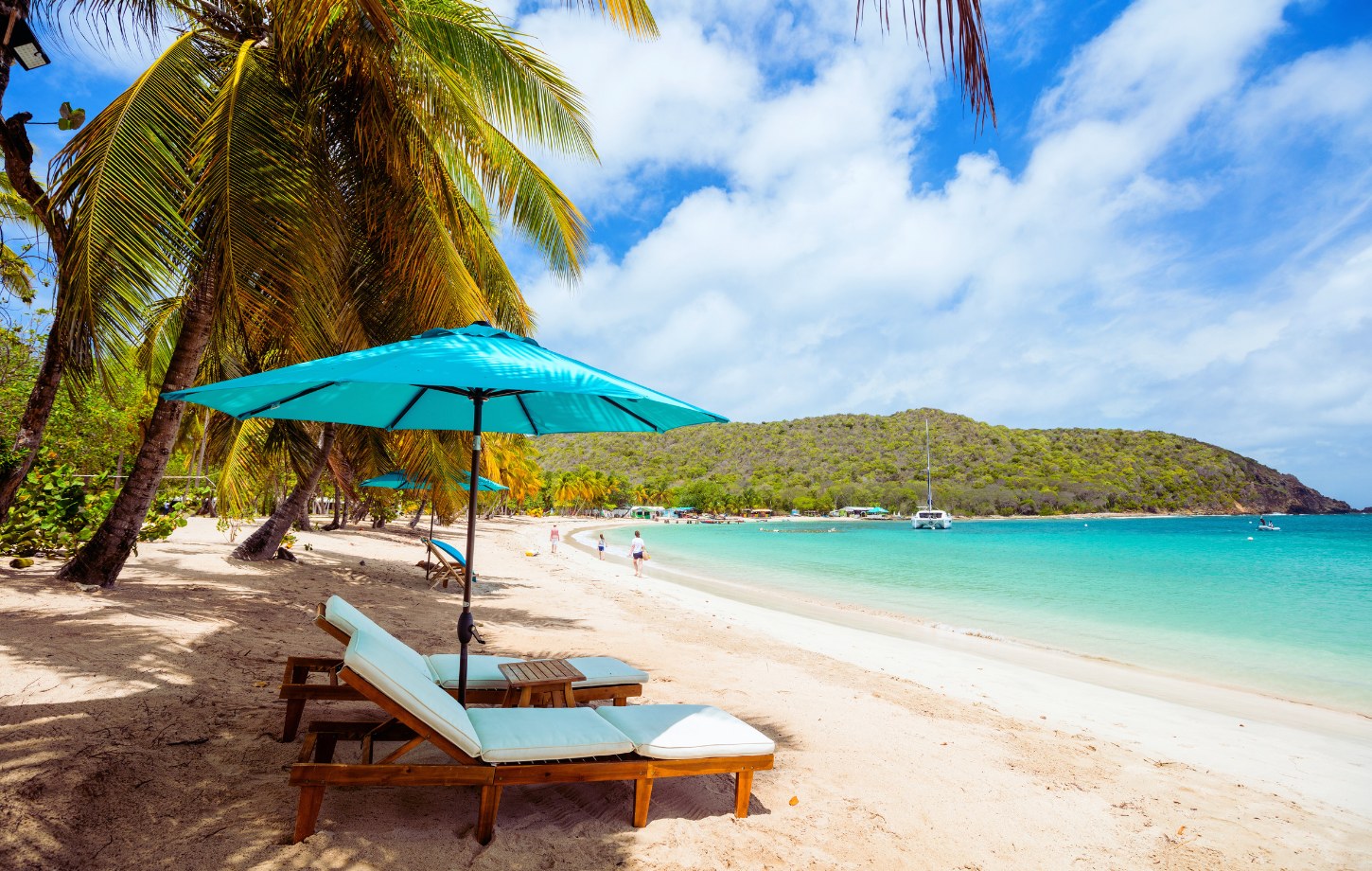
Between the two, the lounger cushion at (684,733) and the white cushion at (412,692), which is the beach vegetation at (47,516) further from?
the lounger cushion at (684,733)

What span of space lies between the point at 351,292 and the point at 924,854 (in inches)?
306

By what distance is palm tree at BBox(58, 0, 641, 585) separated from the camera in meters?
4.72

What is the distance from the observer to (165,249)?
4754 millimetres

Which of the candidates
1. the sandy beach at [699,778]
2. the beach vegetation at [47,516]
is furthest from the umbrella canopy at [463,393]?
the beach vegetation at [47,516]

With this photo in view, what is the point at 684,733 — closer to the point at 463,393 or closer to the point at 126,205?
the point at 463,393

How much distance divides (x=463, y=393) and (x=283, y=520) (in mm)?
8710

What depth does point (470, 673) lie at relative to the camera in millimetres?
3674

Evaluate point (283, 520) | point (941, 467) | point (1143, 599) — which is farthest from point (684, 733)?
point (941, 467)

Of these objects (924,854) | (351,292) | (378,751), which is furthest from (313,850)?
(351,292)

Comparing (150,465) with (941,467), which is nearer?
(150,465)

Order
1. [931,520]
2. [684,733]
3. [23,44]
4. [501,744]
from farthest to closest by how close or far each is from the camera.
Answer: [931,520]
[23,44]
[684,733]
[501,744]

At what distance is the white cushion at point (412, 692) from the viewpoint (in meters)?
2.38

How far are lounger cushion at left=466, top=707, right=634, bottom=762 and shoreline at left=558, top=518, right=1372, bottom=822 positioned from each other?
4169 millimetres

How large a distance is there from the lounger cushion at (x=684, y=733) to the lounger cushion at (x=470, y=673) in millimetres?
779
